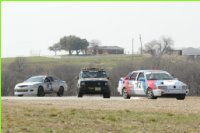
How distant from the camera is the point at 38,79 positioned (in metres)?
33.9

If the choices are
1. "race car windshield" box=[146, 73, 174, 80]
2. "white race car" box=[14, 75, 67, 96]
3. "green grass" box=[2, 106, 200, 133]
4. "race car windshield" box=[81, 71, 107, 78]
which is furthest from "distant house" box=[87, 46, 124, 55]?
"green grass" box=[2, 106, 200, 133]

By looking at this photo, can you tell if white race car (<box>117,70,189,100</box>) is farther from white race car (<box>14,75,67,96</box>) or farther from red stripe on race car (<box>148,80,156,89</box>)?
white race car (<box>14,75,67,96</box>)

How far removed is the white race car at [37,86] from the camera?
32.7 metres

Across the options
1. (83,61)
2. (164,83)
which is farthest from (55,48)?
(164,83)

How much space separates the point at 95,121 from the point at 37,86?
60.3ft

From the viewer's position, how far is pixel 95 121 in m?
14.9

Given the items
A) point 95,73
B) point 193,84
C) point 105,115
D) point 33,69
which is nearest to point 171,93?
point 95,73

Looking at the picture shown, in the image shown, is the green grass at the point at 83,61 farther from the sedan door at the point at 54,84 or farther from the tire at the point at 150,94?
the tire at the point at 150,94

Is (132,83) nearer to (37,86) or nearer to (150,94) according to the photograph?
(150,94)

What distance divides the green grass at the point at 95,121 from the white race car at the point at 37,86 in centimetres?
1526

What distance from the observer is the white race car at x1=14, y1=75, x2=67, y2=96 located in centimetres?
3266

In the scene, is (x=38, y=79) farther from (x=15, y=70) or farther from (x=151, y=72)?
(x=15, y=70)

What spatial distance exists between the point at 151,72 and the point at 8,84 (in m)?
40.1

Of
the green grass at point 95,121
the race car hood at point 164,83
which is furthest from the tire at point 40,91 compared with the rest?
the green grass at point 95,121
